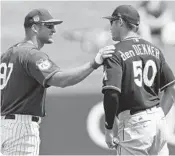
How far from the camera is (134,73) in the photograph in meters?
4.48

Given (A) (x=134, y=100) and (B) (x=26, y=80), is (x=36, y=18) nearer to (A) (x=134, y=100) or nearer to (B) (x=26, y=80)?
(B) (x=26, y=80)

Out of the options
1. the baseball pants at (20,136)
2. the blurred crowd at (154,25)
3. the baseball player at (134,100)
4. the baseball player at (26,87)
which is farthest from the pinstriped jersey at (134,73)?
the blurred crowd at (154,25)

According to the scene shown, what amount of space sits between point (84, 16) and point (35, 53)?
489 centimetres

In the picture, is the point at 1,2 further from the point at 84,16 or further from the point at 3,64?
the point at 3,64

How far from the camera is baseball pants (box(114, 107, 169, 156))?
4.47 m

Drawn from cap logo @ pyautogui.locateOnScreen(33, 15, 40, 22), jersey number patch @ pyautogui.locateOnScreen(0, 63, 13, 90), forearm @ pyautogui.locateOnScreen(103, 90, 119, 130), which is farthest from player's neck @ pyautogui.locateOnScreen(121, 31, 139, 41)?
jersey number patch @ pyautogui.locateOnScreen(0, 63, 13, 90)

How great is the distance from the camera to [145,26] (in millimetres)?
9086

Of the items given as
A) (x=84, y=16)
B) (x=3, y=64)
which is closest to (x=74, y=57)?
(x=84, y=16)

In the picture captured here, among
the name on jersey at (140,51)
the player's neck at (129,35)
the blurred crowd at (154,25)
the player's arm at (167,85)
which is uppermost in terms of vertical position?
the blurred crowd at (154,25)

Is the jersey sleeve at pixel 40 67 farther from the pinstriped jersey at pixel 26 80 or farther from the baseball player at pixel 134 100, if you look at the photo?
the baseball player at pixel 134 100

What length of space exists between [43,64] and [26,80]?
0.78ft

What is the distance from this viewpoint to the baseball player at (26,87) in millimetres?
4520

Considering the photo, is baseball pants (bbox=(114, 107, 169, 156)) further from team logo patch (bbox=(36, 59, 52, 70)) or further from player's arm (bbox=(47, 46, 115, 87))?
team logo patch (bbox=(36, 59, 52, 70))

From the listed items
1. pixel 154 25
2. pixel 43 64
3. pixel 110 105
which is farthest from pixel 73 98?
pixel 110 105
